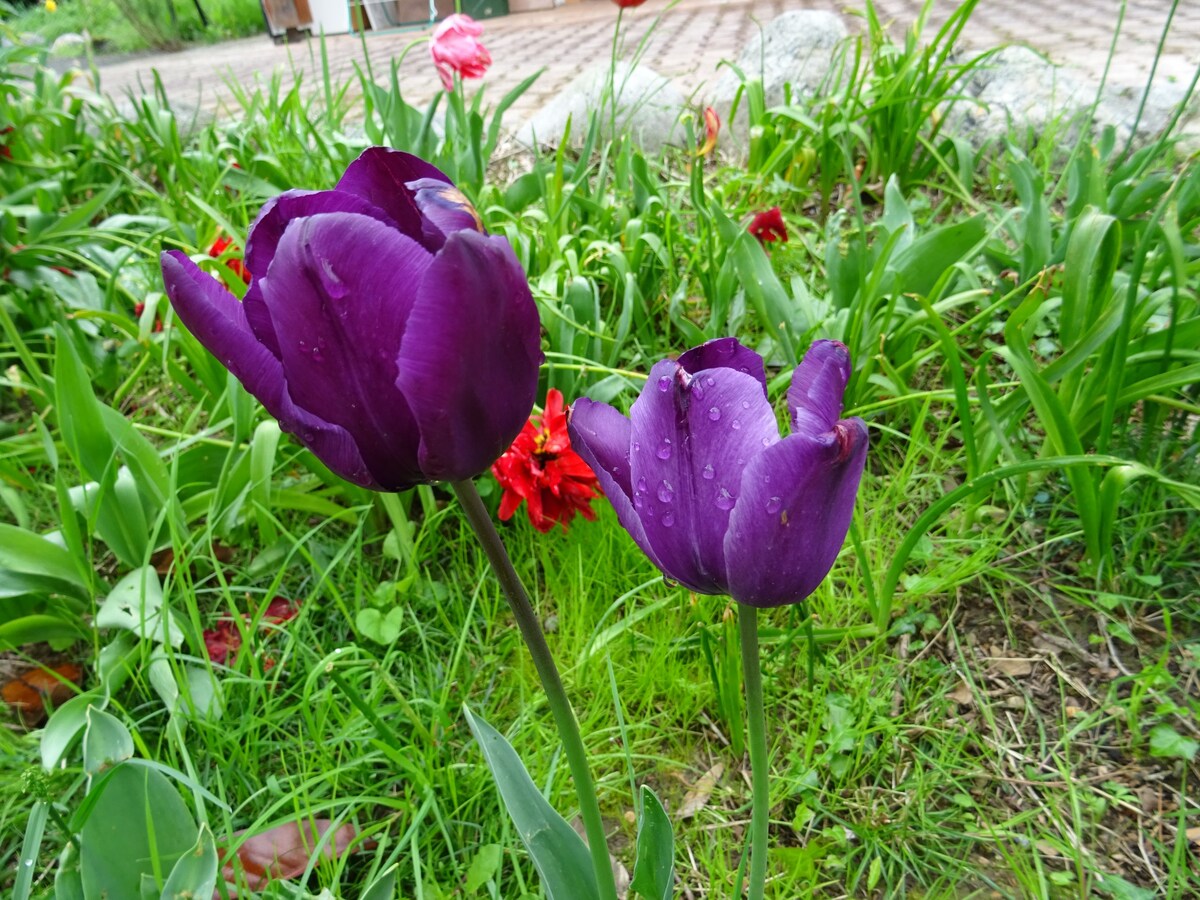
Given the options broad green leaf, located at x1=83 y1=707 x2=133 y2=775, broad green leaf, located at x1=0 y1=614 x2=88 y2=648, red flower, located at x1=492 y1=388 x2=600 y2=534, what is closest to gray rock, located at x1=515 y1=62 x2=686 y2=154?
red flower, located at x1=492 y1=388 x2=600 y2=534

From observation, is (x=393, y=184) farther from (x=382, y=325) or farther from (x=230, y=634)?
(x=230, y=634)

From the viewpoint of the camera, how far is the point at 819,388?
1.80ft

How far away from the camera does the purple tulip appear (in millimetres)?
458

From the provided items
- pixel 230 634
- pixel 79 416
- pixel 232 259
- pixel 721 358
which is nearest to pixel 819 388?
pixel 721 358

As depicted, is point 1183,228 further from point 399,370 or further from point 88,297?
point 88,297

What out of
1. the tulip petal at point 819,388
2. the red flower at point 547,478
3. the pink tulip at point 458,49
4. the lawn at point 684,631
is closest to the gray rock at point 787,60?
the pink tulip at point 458,49

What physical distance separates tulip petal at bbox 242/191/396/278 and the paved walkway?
2.07m

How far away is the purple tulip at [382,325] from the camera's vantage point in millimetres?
458

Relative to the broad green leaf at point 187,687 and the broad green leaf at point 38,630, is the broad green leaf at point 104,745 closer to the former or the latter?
the broad green leaf at point 187,687

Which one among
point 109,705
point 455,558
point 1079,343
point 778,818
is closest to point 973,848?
point 778,818

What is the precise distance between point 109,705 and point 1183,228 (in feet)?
7.77

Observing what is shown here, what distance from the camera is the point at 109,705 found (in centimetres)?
135

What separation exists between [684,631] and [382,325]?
1006mm

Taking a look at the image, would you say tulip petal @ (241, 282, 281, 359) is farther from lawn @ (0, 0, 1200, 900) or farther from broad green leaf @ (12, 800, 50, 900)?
broad green leaf @ (12, 800, 50, 900)
